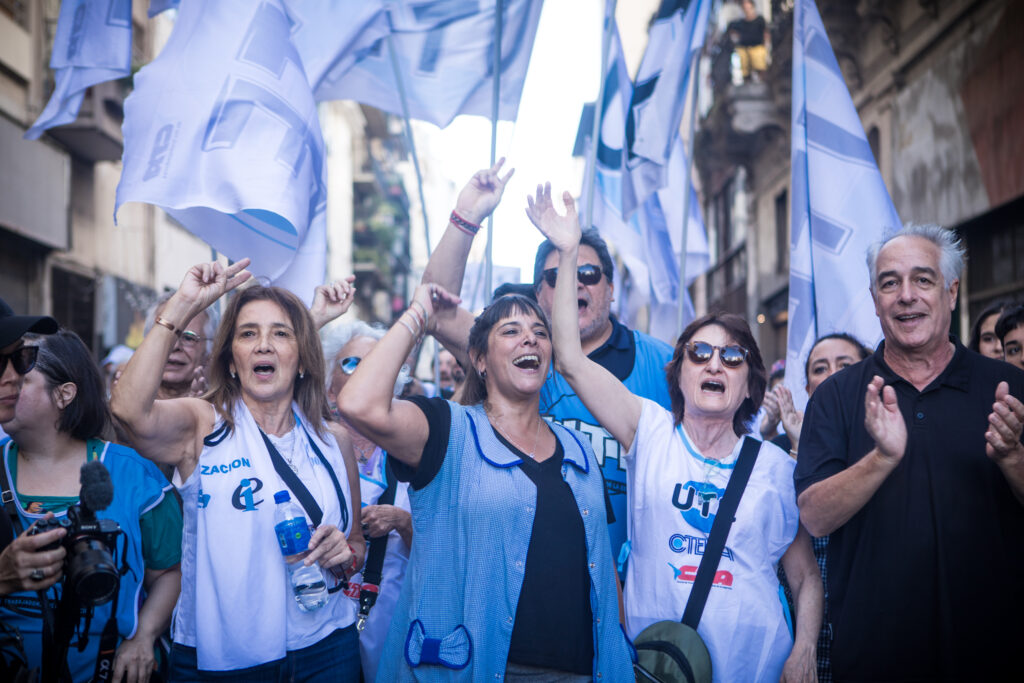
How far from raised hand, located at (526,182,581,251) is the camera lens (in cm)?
199

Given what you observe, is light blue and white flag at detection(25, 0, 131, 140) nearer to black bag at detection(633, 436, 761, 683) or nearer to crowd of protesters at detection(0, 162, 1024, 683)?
crowd of protesters at detection(0, 162, 1024, 683)

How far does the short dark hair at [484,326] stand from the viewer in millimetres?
3109

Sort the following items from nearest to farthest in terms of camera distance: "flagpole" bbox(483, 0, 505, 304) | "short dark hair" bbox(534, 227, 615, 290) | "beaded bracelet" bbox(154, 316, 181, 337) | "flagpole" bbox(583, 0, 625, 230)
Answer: "beaded bracelet" bbox(154, 316, 181, 337)
"short dark hair" bbox(534, 227, 615, 290)
"flagpole" bbox(483, 0, 505, 304)
"flagpole" bbox(583, 0, 625, 230)

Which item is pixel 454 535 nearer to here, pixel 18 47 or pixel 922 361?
pixel 922 361

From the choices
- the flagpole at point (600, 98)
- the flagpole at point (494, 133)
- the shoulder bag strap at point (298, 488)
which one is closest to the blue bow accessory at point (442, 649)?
the shoulder bag strap at point (298, 488)

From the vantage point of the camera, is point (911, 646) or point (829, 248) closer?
point (911, 646)

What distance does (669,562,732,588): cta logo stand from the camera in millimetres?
2996

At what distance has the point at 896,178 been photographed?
33.9 ft

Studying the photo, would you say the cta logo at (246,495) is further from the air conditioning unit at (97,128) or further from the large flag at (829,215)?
the air conditioning unit at (97,128)

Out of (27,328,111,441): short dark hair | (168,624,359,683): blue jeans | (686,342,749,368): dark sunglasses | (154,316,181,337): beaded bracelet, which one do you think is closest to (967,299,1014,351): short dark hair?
(686,342,749,368): dark sunglasses

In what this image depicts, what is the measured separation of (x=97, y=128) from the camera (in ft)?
45.9

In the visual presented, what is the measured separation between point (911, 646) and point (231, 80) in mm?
3707

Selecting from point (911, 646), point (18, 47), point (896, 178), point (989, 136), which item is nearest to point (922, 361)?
point (911, 646)

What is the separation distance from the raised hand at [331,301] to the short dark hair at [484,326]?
0.74 metres
